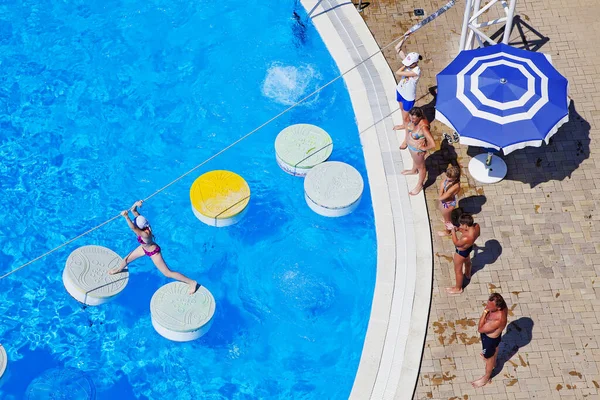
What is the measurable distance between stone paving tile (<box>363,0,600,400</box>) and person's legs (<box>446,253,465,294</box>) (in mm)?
115

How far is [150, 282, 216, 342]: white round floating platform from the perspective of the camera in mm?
12945

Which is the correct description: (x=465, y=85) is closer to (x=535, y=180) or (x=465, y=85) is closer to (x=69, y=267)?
(x=535, y=180)

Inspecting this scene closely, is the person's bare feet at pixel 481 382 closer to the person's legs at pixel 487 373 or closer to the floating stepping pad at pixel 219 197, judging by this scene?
the person's legs at pixel 487 373

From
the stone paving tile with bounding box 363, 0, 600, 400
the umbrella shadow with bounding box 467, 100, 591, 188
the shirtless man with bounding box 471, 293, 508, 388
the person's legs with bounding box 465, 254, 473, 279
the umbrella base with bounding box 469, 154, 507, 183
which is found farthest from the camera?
the umbrella shadow with bounding box 467, 100, 591, 188

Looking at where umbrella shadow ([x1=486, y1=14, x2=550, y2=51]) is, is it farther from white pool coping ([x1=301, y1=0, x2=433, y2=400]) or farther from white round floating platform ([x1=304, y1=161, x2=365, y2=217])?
white round floating platform ([x1=304, y1=161, x2=365, y2=217])

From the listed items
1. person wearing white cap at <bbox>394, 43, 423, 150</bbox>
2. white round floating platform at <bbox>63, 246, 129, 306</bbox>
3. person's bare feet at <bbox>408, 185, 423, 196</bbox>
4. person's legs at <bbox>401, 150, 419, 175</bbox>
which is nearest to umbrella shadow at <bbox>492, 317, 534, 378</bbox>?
person's bare feet at <bbox>408, 185, 423, 196</bbox>

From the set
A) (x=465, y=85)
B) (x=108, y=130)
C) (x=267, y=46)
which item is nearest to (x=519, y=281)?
(x=465, y=85)

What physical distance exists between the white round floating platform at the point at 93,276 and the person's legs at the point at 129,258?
0.22ft

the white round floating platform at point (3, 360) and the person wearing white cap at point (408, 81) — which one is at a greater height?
the person wearing white cap at point (408, 81)

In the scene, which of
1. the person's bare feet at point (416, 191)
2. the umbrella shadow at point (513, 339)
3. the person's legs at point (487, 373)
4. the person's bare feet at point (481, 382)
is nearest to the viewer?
the person's legs at point (487, 373)

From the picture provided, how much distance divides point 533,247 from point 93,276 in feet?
23.9

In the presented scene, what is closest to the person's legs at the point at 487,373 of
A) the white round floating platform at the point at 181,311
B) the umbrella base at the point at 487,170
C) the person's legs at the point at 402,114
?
the umbrella base at the point at 487,170

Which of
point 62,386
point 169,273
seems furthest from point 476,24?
point 62,386

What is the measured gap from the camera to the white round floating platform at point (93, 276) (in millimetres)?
13188
